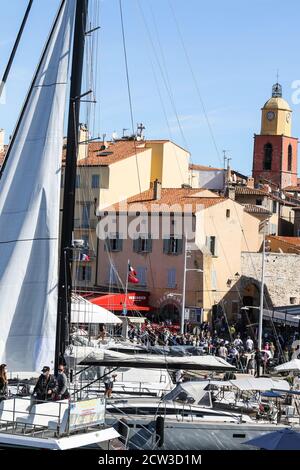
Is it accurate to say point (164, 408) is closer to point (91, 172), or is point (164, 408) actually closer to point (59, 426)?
point (59, 426)

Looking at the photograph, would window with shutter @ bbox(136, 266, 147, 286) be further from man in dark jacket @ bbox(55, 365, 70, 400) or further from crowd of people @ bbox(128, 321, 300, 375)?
man in dark jacket @ bbox(55, 365, 70, 400)

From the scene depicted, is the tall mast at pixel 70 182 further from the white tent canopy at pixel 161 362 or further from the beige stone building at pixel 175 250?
the beige stone building at pixel 175 250

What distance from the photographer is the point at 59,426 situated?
65.2 feet

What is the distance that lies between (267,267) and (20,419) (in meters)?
49.5

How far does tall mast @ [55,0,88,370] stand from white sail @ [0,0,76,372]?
1.75ft

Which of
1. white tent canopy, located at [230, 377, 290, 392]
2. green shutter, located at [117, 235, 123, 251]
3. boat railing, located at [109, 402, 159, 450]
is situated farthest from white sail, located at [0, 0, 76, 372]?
green shutter, located at [117, 235, 123, 251]

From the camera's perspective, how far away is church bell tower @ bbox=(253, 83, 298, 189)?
129m

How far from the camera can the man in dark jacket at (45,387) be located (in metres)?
21.7

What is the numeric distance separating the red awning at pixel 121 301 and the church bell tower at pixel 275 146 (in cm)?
6730

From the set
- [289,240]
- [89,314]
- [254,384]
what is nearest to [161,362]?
[254,384]

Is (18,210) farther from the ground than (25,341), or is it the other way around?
(18,210)

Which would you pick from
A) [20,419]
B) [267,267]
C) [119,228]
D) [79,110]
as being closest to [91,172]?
[119,228]
